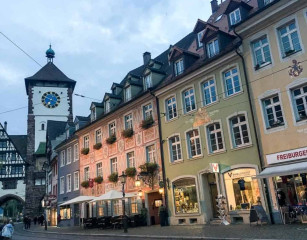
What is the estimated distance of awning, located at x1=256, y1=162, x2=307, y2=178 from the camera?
48.0 feet

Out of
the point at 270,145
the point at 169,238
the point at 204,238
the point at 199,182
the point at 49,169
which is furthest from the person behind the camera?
the point at 49,169

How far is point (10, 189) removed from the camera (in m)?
59.3

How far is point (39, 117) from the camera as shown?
59.4 meters

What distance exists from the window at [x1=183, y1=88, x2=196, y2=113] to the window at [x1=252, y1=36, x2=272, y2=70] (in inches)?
194

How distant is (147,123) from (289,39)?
1130 centimetres

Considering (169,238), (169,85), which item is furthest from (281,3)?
(169,238)

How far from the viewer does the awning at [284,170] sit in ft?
48.0

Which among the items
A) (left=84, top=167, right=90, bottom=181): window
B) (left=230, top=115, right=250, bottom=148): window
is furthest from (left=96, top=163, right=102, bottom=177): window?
(left=230, top=115, right=250, bottom=148): window

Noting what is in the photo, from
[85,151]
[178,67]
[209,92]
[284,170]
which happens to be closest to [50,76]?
[85,151]

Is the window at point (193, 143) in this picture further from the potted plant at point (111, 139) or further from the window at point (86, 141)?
the window at point (86, 141)

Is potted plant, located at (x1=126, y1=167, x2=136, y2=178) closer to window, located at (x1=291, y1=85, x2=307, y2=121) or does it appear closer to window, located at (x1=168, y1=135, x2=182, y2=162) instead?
window, located at (x1=168, y1=135, x2=182, y2=162)

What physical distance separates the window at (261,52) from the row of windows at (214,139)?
291cm

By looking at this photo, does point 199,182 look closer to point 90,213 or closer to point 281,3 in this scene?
point 281,3

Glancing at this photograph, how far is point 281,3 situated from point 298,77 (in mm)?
3612
